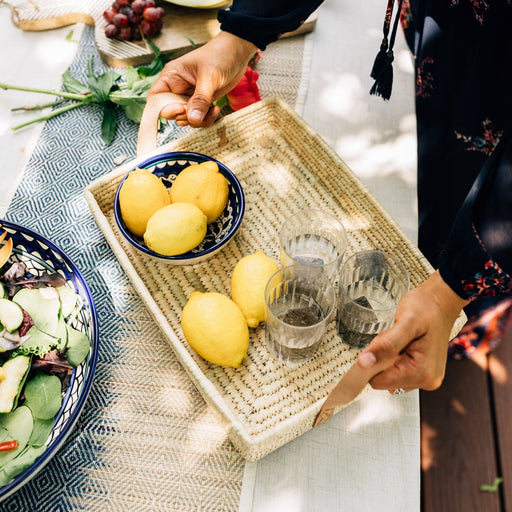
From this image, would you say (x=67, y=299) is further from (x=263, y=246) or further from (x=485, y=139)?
(x=485, y=139)

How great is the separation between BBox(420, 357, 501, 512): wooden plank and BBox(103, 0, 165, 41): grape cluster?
128 cm

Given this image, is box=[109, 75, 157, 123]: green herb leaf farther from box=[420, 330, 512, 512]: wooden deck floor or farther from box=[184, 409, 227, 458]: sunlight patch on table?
box=[420, 330, 512, 512]: wooden deck floor

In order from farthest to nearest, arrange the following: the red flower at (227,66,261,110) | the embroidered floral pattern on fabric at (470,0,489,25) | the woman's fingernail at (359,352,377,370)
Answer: the red flower at (227,66,261,110)
the embroidered floral pattern on fabric at (470,0,489,25)
the woman's fingernail at (359,352,377,370)

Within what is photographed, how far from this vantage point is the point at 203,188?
0.82 metres

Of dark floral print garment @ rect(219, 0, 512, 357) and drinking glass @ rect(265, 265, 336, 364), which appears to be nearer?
dark floral print garment @ rect(219, 0, 512, 357)

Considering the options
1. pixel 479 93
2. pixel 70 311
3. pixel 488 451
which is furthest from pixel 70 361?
pixel 488 451

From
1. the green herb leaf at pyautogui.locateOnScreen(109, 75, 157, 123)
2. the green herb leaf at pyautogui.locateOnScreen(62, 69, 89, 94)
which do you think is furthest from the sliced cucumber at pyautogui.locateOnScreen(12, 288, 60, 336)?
the green herb leaf at pyautogui.locateOnScreen(62, 69, 89, 94)

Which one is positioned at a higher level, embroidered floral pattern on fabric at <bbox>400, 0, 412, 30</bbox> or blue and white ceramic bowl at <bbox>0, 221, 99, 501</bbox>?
embroidered floral pattern on fabric at <bbox>400, 0, 412, 30</bbox>

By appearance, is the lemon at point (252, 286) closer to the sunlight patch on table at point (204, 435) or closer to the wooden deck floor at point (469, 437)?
the sunlight patch on table at point (204, 435)

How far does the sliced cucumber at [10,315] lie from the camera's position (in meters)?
0.67

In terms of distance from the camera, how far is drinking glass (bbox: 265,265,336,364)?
0.71 meters

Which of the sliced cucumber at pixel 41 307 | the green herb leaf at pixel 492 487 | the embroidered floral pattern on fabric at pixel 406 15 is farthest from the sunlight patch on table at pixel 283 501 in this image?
the embroidered floral pattern on fabric at pixel 406 15

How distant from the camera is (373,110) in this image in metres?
1.16

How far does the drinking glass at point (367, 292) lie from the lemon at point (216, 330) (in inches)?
6.6
